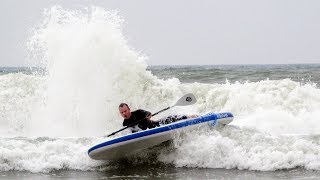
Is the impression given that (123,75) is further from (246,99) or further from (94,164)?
(94,164)

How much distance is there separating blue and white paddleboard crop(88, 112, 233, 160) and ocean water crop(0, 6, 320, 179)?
0.21 meters

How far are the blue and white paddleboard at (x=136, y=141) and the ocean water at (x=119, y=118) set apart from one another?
8.4 inches

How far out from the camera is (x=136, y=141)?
773 cm

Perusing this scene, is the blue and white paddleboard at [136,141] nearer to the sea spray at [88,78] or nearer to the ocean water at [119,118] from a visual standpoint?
the ocean water at [119,118]

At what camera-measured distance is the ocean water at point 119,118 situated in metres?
7.74

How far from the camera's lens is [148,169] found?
25.6ft

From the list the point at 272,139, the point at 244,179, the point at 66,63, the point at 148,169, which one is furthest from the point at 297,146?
the point at 66,63

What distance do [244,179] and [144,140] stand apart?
1.65 meters

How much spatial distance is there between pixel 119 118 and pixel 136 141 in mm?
4275

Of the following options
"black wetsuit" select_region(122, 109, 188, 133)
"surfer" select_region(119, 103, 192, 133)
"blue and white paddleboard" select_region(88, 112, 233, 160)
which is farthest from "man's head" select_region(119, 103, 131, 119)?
"blue and white paddleboard" select_region(88, 112, 233, 160)

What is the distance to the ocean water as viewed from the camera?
7.74 metres

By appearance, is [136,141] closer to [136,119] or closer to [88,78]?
[136,119]

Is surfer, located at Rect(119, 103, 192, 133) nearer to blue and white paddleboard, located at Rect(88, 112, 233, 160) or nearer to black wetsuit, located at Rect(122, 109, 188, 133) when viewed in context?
black wetsuit, located at Rect(122, 109, 188, 133)

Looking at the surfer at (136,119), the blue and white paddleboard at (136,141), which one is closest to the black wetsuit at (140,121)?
the surfer at (136,119)
